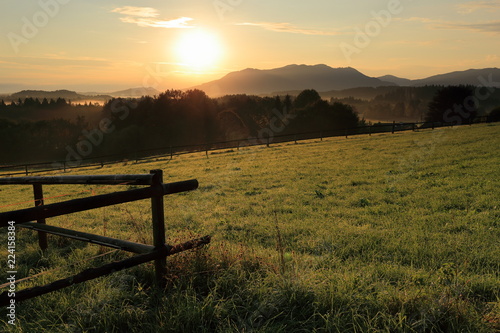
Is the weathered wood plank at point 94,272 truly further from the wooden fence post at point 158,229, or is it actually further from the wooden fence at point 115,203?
the wooden fence post at point 158,229

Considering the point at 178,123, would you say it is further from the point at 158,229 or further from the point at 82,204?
the point at 82,204

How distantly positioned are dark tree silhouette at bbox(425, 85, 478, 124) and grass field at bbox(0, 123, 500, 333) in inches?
3277

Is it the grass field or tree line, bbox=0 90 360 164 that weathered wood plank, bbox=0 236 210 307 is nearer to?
the grass field

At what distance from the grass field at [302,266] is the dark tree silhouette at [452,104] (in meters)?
83.2

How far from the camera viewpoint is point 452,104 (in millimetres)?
85125

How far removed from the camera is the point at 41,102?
485 feet

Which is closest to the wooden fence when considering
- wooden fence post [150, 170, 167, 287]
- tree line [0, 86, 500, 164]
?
wooden fence post [150, 170, 167, 287]

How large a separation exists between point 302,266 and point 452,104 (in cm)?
9640

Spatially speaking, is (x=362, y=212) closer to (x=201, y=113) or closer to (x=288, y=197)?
(x=288, y=197)

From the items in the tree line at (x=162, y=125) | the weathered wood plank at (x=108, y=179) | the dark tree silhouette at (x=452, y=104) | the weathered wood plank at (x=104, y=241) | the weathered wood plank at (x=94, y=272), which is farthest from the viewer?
the dark tree silhouette at (x=452, y=104)

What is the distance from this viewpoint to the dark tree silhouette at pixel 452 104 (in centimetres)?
8419

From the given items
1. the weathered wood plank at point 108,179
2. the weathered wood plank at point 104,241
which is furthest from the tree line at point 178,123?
the weathered wood plank at point 108,179

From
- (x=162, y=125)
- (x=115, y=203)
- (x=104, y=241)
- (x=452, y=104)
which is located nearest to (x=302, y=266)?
(x=115, y=203)

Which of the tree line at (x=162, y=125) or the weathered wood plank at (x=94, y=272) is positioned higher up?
the tree line at (x=162, y=125)
